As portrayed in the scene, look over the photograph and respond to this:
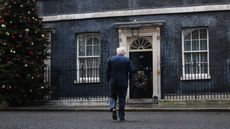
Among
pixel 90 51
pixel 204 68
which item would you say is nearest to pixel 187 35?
pixel 204 68

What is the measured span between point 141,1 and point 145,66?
3.00 m

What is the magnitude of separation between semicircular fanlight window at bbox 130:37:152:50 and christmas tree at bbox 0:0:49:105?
4.19m

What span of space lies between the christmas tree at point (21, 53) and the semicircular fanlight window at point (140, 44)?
13.7ft

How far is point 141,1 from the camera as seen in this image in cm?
2452

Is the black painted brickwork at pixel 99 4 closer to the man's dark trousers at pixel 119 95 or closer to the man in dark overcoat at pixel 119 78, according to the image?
the man in dark overcoat at pixel 119 78

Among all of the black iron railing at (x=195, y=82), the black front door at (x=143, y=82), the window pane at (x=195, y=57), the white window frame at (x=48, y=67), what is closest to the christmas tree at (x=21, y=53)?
the white window frame at (x=48, y=67)

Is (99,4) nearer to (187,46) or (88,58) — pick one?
(88,58)

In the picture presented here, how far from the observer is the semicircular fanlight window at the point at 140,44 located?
24594mm

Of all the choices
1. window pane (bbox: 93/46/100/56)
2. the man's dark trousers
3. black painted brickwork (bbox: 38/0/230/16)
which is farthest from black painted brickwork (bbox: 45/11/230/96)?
the man's dark trousers

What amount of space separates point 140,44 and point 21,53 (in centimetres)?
571

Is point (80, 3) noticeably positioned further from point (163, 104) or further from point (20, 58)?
point (163, 104)

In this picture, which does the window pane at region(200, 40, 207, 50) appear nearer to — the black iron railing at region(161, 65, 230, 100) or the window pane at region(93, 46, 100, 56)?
the black iron railing at region(161, 65, 230, 100)

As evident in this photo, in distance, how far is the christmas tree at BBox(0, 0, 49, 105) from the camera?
846 inches

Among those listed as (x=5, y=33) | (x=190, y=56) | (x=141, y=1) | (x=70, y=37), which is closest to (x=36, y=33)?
(x=5, y=33)
